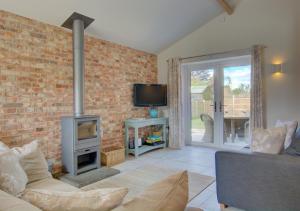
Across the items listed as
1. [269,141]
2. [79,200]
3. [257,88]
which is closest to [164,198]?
[79,200]

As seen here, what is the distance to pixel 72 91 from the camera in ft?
13.0

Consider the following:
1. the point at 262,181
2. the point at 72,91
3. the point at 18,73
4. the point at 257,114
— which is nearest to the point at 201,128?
the point at 257,114

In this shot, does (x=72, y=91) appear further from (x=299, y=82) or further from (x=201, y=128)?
Answer: (x=299, y=82)

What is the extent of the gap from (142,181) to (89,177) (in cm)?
80

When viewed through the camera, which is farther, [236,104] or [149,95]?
[149,95]

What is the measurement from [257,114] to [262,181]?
267cm

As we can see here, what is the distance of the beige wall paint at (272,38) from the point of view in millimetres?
4211

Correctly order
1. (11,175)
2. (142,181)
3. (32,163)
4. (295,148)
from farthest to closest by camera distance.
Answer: (142,181) → (295,148) → (32,163) → (11,175)

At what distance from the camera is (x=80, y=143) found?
3.54m

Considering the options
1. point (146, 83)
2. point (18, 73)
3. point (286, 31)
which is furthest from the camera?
point (146, 83)

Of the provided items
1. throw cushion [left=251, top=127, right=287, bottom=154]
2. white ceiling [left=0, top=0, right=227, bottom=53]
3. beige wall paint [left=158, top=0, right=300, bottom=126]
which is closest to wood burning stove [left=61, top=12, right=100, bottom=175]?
white ceiling [left=0, top=0, right=227, bottom=53]

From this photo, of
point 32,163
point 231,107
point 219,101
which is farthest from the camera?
point 219,101

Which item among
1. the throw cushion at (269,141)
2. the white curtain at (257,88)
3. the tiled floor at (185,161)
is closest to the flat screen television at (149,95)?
the tiled floor at (185,161)

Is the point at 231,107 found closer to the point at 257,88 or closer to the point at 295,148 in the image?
the point at 257,88
